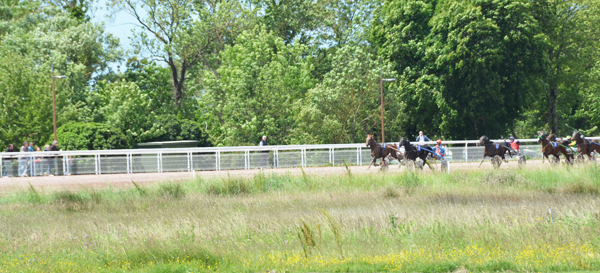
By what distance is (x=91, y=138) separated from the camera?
1330 inches

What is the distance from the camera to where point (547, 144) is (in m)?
23.8

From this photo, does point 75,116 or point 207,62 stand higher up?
point 207,62

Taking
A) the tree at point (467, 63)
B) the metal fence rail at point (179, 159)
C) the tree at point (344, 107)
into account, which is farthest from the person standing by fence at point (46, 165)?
the tree at point (467, 63)

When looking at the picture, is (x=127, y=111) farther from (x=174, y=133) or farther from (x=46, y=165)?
(x=46, y=165)

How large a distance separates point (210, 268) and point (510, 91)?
35.1m

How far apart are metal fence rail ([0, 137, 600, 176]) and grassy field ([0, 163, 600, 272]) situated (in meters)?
9.07

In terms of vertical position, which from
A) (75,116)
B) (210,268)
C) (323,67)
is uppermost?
(323,67)

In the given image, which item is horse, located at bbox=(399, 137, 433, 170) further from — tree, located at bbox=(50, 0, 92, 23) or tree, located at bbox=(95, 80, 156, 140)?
tree, located at bbox=(50, 0, 92, 23)

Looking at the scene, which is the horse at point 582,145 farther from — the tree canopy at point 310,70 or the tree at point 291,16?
the tree at point 291,16

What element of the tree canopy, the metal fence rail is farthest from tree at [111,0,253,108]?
the metal fence rail

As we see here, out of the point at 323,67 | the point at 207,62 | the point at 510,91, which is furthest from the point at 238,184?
the point at 207,62

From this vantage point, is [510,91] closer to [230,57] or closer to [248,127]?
[248,127]

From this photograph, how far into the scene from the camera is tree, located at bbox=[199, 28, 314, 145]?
1586 inches

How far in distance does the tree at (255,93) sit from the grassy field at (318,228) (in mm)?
21817
